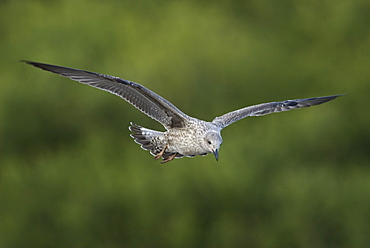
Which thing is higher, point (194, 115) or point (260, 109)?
point (194, 115)

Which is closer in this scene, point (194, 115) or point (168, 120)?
point (168, 120)

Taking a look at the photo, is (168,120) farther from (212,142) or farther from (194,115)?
(194,115)

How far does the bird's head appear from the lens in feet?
14.0

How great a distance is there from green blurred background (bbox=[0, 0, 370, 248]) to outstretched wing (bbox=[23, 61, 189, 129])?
565 centimetres

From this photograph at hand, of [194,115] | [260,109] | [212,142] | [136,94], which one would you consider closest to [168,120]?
[136,94]

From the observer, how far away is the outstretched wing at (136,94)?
433cm

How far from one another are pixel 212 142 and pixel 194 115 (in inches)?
293

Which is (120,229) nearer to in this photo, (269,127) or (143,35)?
(269,127)

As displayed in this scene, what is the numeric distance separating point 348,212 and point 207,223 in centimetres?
236

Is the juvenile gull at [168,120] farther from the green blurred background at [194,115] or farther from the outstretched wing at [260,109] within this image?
the green blurred background at [194,115]

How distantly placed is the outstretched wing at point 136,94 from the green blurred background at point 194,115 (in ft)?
18.5

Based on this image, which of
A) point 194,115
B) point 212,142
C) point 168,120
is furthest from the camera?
point 194,115

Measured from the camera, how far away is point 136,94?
463cm

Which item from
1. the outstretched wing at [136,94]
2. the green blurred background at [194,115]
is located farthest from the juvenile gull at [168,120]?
the green blurred background at [194,115]
